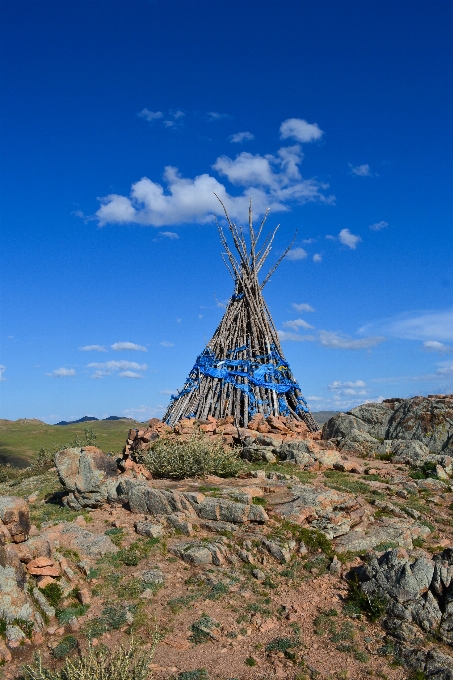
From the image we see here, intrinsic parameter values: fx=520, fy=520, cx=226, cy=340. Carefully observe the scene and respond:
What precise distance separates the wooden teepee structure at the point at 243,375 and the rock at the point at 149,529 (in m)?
9.61

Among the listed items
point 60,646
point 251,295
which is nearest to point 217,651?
point 60,646

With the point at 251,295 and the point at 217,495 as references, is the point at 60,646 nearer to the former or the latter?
the point at 217,495

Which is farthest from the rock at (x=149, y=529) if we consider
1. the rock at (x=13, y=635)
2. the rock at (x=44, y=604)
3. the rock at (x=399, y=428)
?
the rock at (x=399, y=428)

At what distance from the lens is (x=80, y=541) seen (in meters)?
8.60

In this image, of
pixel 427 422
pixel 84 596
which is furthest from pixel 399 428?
pixel 84 596

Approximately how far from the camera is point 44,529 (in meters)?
9.05

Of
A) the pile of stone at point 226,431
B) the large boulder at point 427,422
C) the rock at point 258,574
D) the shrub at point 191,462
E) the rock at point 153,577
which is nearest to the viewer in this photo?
the rock at point 153,577

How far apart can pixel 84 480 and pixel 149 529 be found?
96.6 inches

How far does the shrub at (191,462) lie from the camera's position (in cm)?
1233

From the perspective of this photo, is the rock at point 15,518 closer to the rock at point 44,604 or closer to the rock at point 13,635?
the rock at point 44,604

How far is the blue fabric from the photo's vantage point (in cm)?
1936

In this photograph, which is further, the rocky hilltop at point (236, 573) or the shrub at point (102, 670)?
the rocky hilltop at point (236, 573)

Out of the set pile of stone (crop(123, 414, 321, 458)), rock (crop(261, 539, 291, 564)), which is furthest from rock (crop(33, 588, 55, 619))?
pile of stone (crop(123, 414, 321, 458))

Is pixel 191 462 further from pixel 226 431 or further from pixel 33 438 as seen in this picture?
pixel 33 438
